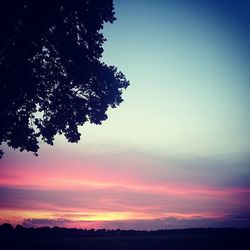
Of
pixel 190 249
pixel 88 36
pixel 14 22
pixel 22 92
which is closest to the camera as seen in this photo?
pixel 14 22

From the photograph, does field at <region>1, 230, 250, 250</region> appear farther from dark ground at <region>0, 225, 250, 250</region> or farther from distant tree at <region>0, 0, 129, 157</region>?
distant tree at <region>0, 0, 129, 157</region>

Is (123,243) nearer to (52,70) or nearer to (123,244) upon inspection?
(123,244)

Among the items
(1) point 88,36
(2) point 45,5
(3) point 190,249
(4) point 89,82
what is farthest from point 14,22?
(3) point 190,249

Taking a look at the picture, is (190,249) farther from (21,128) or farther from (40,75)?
(40,75)

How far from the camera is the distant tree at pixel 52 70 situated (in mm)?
15234

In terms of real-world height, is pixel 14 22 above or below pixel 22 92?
above

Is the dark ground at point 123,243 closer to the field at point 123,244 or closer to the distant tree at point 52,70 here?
the field at point 123,244

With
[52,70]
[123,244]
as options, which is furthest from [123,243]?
[52,70]

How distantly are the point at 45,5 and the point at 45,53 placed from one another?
114 inches

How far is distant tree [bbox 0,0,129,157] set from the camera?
15234 millimetres

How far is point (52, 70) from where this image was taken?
56.5ft

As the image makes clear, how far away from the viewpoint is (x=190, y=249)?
20422mm

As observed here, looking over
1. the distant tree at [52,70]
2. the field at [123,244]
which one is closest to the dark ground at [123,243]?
the field at [123,244]

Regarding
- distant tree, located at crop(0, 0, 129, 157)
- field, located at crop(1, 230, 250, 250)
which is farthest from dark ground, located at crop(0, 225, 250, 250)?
distant tree, located at crop(0, 0, 129, 157)
